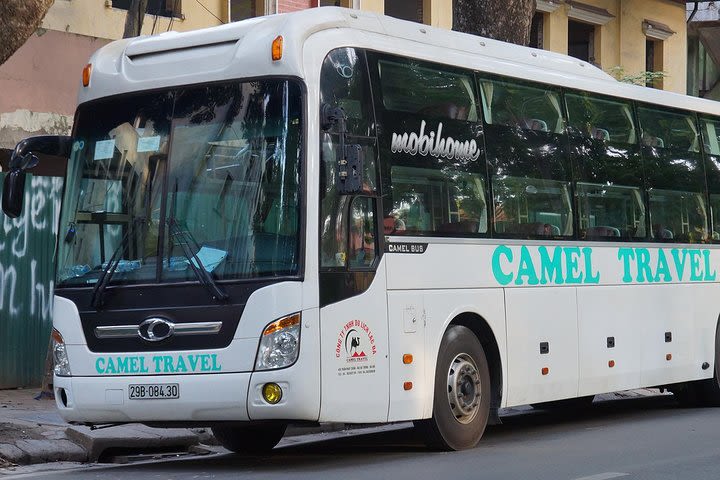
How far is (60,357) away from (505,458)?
3.39 m

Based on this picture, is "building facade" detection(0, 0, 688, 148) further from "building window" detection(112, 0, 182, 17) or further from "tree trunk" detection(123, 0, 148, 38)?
"tree trunk" detection(123, 0, 148, 38)

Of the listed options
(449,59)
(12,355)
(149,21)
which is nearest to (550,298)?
(449,59)

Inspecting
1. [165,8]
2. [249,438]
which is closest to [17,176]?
[249,438]

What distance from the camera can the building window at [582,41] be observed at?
95.9ft

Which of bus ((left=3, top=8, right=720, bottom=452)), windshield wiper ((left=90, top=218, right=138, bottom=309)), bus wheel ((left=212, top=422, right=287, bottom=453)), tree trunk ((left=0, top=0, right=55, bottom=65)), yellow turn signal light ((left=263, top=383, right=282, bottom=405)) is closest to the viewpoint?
yellow turn signal light ((left=263, top=383, right=282, bottom=405))

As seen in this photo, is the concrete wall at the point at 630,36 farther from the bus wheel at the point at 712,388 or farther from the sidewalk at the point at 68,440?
the sidewalk at the point at 68,440

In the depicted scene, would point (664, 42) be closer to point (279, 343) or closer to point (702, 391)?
point (702, 391)

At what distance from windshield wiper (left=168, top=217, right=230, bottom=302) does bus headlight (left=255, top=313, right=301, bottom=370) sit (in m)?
0.41

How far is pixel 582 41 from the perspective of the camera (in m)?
29.5

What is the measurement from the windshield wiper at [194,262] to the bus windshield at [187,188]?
11 mm

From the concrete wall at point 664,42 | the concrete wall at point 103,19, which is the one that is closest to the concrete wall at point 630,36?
the concrete wall at point 664,42

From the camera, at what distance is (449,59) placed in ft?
36.7

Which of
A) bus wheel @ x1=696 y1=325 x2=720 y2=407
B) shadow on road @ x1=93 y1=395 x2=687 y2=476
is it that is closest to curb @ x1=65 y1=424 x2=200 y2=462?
shadow on road @ x1=93 y1=395 x2=687 y2=476

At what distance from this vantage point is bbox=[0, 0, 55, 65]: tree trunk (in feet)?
37.3
